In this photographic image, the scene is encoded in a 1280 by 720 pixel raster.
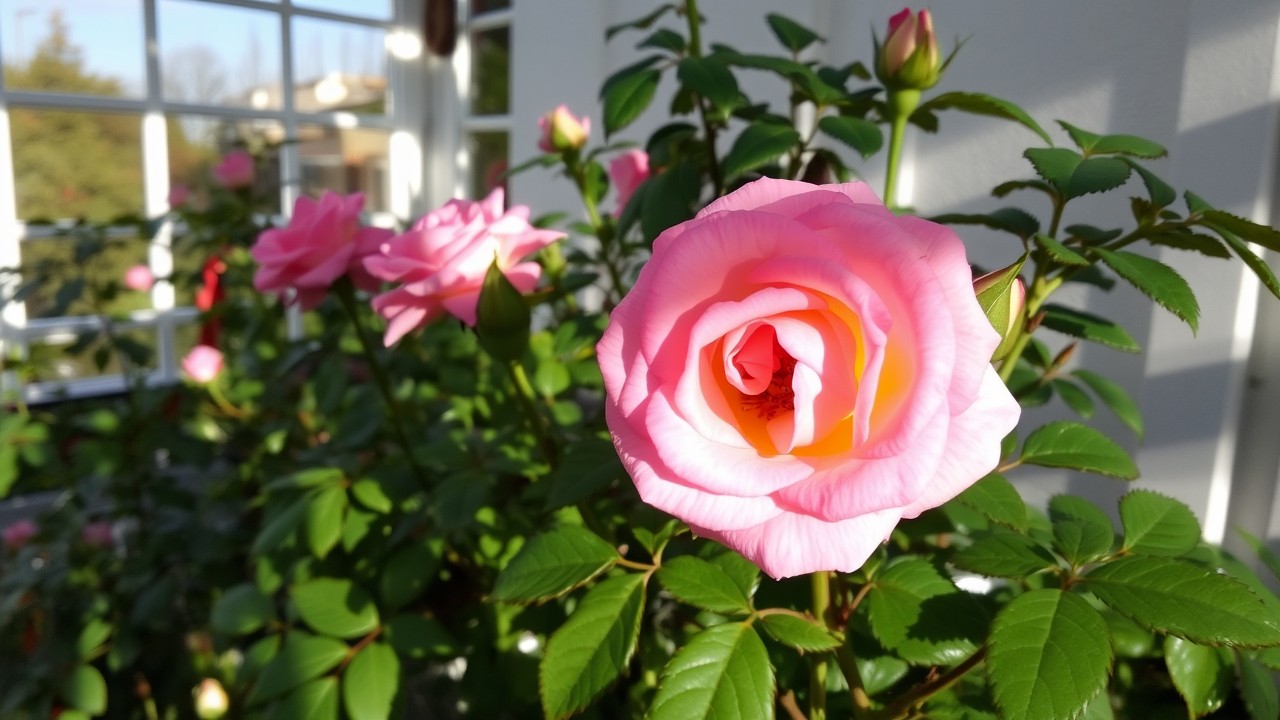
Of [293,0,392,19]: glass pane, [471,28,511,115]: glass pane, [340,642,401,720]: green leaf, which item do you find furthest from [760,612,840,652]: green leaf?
[293,0,392,19]: glass pane

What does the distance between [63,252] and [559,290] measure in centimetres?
211

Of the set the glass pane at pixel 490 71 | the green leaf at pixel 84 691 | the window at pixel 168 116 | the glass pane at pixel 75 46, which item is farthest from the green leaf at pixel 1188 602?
the glass pane at pixel 75 46

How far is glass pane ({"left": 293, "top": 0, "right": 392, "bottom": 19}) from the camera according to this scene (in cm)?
251

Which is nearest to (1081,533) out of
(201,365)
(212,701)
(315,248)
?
(315,248)

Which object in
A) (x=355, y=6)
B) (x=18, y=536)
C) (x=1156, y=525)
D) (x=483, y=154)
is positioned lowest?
(x=18, y=536)

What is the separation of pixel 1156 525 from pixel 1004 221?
0.21 meters

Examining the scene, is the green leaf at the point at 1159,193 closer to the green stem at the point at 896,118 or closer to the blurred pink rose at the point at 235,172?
the green stem at the point at 896,118

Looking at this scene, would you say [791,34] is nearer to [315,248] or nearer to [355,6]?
[315,248]

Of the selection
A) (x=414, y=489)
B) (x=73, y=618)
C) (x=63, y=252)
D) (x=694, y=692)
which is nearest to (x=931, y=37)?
(x=694, y=692)

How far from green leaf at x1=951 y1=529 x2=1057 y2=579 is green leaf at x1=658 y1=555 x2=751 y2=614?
0.38ft

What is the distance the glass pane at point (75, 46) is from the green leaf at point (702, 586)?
8.29ft

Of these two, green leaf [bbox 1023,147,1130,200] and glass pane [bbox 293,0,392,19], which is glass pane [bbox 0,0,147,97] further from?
green leaf [bbox 1023,147,1130,200]

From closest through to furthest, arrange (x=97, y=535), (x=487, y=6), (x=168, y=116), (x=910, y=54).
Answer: (x=910, y=54) < (x=97, y=535) < (x=168, y=116) < (x=487, y=6)

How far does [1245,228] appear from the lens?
Result: 1.30 feet
